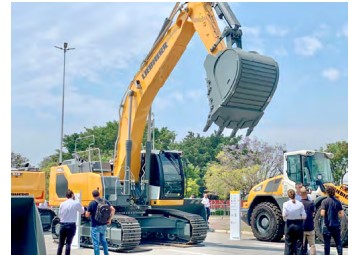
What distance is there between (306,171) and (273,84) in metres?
5.93

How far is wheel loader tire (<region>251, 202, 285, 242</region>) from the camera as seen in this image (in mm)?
15734

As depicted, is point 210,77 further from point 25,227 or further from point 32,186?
point 32,186

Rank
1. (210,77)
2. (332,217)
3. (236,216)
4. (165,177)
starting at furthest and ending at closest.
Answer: (236,216) < (165,177) < (210,77) < (332,217)

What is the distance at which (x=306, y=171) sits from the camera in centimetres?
1631

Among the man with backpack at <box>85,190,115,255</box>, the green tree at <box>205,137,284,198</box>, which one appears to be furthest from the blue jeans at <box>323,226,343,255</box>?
the green tree at <box>205,137,284,198</box>

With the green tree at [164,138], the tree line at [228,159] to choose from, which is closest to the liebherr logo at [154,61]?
the tree line at [228,159]

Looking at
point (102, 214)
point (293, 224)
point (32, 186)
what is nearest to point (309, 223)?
point (293, 224)

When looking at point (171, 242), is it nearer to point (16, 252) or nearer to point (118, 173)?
point (118, 173)

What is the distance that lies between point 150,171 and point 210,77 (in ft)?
15.4

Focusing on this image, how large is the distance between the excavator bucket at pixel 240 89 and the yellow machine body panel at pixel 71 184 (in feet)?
15.3

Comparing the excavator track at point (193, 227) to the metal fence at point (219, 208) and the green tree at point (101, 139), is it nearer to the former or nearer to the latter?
the metal fence at point (219, 208)

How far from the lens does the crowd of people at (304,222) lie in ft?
34.1

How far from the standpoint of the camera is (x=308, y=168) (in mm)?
16359
